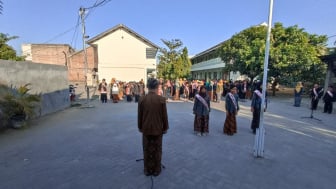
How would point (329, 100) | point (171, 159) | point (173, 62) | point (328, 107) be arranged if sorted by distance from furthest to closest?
point (173, 62)
point (328, 107)
point (329, 100)
point (171, 159)

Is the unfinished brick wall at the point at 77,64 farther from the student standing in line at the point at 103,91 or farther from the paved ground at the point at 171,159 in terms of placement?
the paved ground at the point at 171,159

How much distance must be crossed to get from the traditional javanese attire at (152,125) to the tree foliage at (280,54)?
14087mm

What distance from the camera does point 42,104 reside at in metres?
8.31

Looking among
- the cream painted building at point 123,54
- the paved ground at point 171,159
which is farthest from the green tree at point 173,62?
the paved ground at point 171,159

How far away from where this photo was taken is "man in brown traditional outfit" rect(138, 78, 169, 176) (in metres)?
3.32

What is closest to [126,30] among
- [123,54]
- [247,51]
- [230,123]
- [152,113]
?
[123,54]

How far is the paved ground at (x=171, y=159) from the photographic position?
3.27m

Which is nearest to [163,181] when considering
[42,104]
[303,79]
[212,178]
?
[212,178]

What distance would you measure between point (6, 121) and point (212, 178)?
667cm

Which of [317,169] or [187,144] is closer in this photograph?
[317,169]

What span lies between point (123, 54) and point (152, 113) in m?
21.6

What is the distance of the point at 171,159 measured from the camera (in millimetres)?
4160

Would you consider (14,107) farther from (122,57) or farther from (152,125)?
(122,57)

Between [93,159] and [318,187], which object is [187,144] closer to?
[93,159]
